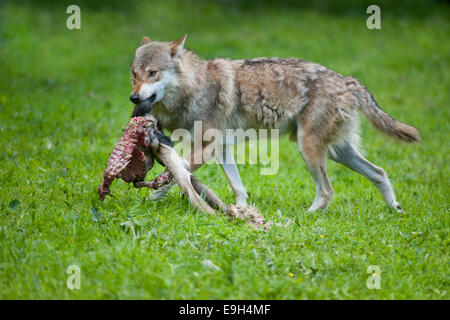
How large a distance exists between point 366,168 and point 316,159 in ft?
2.22

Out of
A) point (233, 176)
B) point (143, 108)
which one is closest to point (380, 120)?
point (233, 176)

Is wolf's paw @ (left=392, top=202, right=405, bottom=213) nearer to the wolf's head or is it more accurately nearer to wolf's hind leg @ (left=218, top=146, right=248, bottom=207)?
wolf's hind leg @ (left=218, top=146, right=248, bottom=207)

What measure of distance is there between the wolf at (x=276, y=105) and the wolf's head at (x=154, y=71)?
0.04 feet

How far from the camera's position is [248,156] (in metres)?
7.96

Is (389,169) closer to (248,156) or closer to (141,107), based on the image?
(248,156)

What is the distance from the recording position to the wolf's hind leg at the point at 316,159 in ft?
19.9

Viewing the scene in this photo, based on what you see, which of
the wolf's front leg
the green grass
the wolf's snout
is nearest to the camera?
the green grass

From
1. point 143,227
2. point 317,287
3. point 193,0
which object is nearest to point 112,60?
point 193,0

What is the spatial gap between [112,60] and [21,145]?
7.13 m

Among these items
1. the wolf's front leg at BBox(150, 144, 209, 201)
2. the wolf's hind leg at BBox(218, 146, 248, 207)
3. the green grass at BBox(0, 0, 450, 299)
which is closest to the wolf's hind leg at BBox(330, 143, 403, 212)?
the green grass at BBox(0, 0, 450, 299)

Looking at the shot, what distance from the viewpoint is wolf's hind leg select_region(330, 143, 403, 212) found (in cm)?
615

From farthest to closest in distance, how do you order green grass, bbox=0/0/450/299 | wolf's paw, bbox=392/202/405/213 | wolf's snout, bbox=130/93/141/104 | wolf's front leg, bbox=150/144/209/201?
wolf's paw, bbox=392/202/405/213 → wolf's snout, bbox=130/93/141/104 → wolf's front leg, bbox=150/144/209/201 → green grass, bbox=0/0/450/299

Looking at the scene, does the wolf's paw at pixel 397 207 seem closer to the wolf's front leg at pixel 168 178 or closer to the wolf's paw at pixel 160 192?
the wolf's front leg at pixel 168 178

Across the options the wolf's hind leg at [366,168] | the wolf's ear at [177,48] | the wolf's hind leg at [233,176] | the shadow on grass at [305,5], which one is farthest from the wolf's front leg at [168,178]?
the shadow on grass at [305,5]
